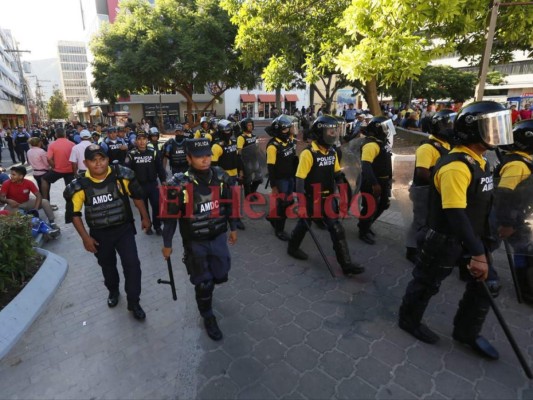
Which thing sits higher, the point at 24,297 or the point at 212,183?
the point at 212,183

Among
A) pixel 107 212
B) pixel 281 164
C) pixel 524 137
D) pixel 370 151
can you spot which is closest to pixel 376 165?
pixel 370 151

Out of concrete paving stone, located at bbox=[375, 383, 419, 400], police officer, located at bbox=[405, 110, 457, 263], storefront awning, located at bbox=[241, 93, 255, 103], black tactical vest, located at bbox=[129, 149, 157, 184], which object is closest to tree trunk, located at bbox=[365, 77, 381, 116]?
police officer, located at bbox=[405, 110, 457, 263]

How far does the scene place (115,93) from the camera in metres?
23.0

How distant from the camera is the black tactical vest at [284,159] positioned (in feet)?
18.1

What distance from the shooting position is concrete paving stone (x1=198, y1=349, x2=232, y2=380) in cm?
280

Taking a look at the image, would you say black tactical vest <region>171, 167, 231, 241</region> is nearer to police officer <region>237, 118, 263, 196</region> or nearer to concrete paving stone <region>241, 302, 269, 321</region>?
concrete paving stone <region>241, 302, 269, 321</region>

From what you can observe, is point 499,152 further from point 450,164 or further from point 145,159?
point 145,159

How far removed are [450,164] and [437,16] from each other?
314 centimetres

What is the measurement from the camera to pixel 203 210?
3094 mm

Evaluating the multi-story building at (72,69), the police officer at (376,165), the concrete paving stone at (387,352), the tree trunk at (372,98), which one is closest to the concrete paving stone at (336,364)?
the concrete paving stone at (387,352)

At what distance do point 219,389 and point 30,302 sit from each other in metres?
2.55

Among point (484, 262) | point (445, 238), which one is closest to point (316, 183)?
point (445, 238)

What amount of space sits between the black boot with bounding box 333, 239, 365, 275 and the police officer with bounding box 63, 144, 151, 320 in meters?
2.29

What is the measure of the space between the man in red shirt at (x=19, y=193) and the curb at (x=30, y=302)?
6.43ft
